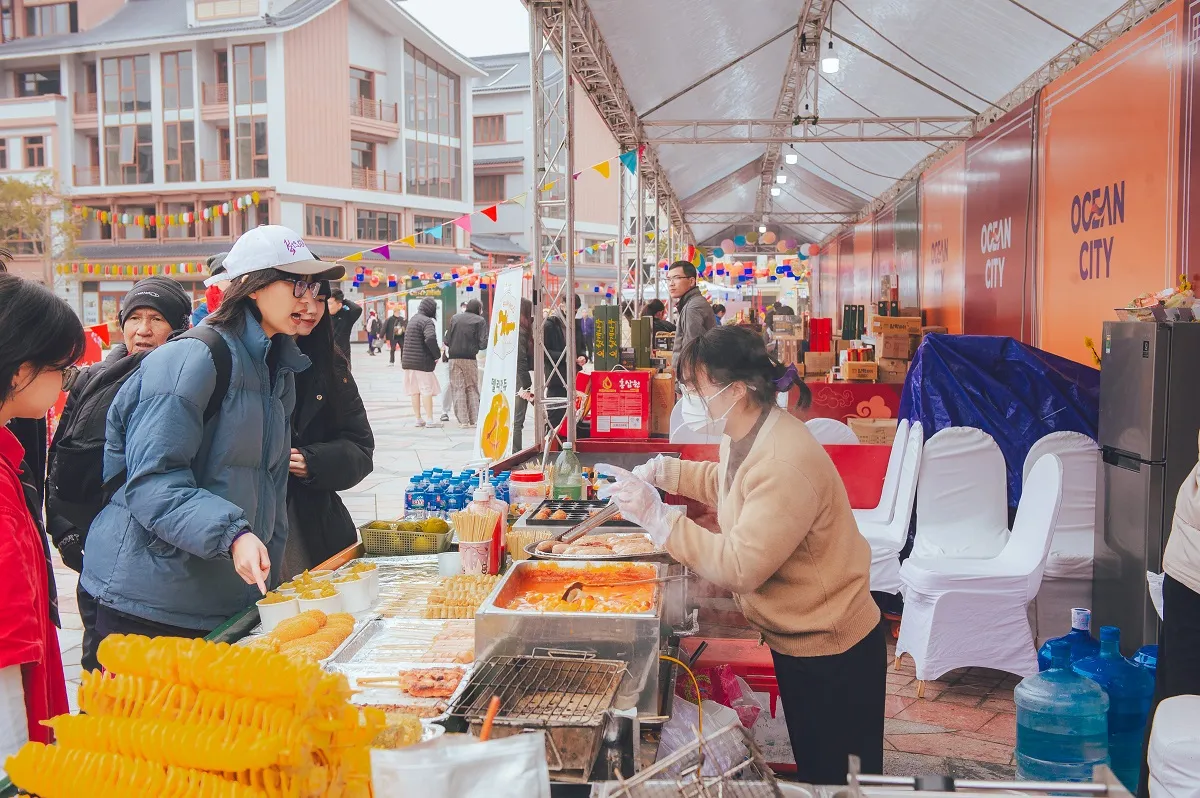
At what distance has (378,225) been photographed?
36062 mm

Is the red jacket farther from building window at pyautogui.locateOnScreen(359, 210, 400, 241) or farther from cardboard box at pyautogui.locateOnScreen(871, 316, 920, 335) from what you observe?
building window at pyautogui.locateOnScreen(359, 210, 400, 241)

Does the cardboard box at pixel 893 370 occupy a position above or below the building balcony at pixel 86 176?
below

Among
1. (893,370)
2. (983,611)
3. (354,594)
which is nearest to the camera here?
(354,594)

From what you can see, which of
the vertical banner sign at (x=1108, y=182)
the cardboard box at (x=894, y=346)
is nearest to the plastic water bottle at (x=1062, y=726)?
the vertical banner sign at (x=1108, y=182)

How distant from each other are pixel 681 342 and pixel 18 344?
695cm

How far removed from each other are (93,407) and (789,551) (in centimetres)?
241

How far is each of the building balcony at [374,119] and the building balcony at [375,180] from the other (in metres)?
1.31

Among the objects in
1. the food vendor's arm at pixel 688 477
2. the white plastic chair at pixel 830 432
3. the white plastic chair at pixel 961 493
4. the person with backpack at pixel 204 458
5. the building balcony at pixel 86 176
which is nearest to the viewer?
the person with backpack at pixel 204 458

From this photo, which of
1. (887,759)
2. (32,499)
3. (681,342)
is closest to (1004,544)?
(887,759)

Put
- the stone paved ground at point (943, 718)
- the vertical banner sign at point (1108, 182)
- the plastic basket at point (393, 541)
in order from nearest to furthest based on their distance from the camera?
the plastic basket at point (393, 541) < the stone paved ground at point (943, 718) < the vertical banner sign at point (1108, 182)

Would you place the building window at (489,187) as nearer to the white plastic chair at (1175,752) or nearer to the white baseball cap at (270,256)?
the white baseball cap at (270,256)

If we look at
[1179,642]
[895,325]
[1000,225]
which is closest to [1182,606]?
[1179,642]

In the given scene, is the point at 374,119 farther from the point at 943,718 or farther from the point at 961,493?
the point at 943,718

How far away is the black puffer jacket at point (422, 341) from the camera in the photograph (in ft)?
42.7
